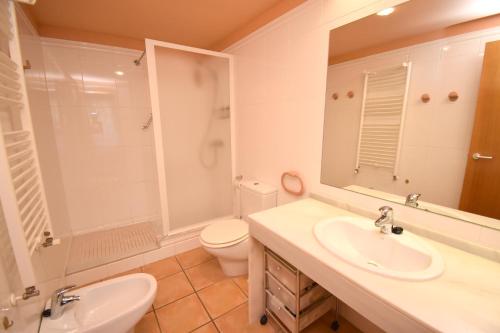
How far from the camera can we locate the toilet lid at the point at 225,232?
5.62ft

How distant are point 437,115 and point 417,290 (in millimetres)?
762

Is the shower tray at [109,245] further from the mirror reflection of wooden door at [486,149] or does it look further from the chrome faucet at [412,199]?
the mirror reflection of wooden door at [486,149]

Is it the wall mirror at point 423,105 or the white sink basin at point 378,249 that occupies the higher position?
the wall mirror at point 423,105

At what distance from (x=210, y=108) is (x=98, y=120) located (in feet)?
3.89

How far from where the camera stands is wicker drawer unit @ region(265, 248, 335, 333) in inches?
47.1

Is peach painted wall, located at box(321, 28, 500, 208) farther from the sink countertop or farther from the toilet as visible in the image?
the toilet

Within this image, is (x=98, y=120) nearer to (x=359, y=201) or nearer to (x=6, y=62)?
(x=6, y=62)

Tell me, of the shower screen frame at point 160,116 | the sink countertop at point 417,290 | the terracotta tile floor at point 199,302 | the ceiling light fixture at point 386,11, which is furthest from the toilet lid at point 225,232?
the ceiling light fixture at point 386,11

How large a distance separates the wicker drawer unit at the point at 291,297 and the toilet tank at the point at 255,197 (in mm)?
595

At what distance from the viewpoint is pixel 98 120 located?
2338 mm

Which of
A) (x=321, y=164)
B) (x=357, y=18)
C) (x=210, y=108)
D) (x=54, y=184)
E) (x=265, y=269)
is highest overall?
(x=357, y=18)

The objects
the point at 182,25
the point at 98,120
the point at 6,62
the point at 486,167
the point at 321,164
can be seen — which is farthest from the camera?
the point at 98,120

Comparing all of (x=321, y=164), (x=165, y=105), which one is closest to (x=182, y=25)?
(x=165, y=105)

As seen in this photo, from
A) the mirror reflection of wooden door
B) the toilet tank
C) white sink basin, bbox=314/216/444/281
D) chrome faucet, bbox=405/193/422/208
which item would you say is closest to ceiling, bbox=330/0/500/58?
the mirror reflection of wooden door
